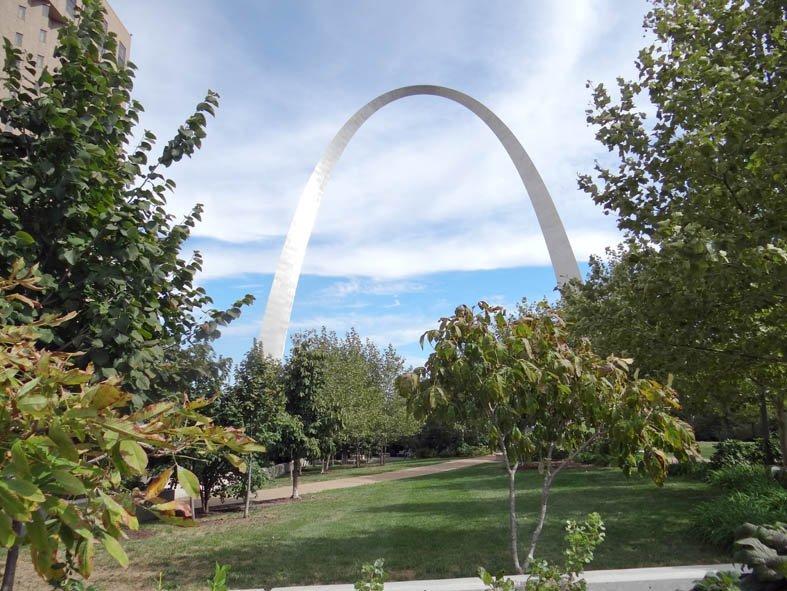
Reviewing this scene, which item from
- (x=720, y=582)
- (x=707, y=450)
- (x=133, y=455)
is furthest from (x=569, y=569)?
(x=707, y=450)

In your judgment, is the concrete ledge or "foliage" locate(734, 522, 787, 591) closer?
"foliage" locate(734, 522, 787, 591)

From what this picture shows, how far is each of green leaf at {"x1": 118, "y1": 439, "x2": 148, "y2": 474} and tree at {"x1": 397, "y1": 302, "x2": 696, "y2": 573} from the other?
5058 millimetres

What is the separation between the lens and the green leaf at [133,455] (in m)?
1.56

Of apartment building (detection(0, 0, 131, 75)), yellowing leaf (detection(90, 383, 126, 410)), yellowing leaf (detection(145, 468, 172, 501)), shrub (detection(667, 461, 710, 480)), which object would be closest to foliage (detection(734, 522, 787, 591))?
yellowing leaf (detection(145, 468, 172, 501))

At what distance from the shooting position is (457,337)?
6.94m

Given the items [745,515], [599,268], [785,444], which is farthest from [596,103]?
[785,444]

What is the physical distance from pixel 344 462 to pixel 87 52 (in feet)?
154

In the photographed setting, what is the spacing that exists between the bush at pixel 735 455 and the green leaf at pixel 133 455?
2026 centimetres

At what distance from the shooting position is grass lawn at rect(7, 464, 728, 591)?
818 cm

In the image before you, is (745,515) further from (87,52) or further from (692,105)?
(87,52)

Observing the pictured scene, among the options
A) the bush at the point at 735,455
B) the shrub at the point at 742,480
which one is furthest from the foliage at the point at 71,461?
the bush at the point at 735,455

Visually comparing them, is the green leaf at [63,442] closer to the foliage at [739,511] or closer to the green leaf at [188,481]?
the green leaf at [188,481]

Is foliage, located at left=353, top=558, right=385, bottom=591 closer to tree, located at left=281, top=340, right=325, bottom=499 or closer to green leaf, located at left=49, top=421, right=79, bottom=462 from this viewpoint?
green leaf, located at left=49, top=421, right=79, bottom=462

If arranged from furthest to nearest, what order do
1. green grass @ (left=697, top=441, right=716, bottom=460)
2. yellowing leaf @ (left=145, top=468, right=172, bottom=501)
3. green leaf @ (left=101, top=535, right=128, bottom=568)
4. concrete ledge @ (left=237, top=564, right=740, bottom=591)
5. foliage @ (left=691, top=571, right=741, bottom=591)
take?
green grass @ (left=697, top=441, right=716, bottom=460) → concrete ledge @ (left=237, top=564, right=740, bottom=591) → foliage @ (left=691, top=571, right=741, bottom=591) → yellowing leaf @ (left=145, top=468, right=172, bottom=501) → green leaf @ (left=101, top=535, right=128, bottom=568)
